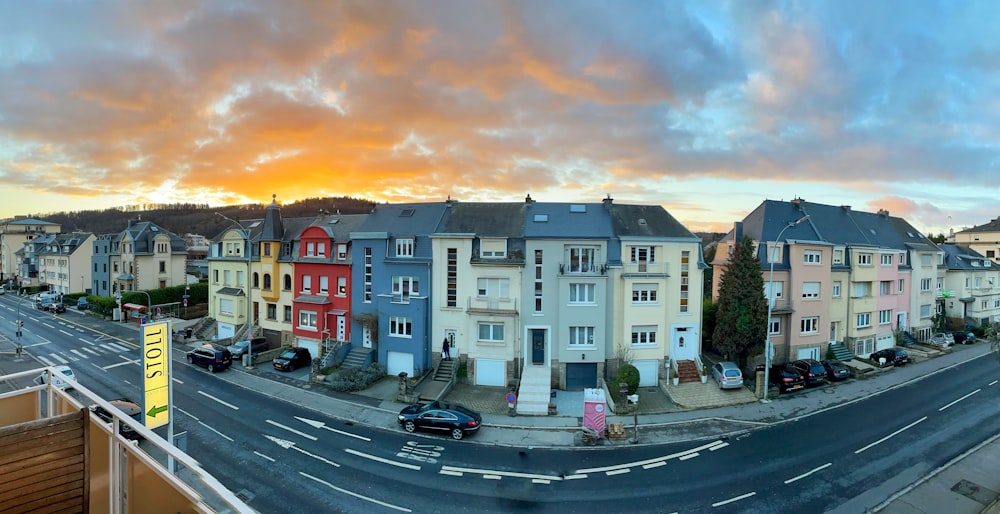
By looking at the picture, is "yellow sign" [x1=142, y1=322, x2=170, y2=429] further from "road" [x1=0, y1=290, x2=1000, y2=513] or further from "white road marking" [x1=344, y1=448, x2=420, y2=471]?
"white road marking" [x1=344, y1=448, x2=420, y2=471]

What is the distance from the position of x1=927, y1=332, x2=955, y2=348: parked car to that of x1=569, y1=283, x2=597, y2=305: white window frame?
38.4 metres

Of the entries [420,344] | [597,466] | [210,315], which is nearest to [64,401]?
[597,466]

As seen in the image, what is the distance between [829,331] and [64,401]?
46052mm

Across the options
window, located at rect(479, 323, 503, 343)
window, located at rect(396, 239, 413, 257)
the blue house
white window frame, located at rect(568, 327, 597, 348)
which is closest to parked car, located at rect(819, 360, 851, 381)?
white window frame, located at rect(568, 327, 597, 348)

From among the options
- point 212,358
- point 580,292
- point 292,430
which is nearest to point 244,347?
point 212,358

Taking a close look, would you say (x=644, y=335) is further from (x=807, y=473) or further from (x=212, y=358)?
(x=212, y=358)

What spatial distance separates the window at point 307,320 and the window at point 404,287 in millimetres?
8332

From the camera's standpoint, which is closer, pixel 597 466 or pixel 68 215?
pixel 597 466

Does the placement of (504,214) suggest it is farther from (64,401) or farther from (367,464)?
(64,401)

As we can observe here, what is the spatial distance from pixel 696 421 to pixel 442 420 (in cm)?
1408

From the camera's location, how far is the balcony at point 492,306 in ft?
98.1

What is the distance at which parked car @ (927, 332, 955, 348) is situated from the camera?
42.6 meters

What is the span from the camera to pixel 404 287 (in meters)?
32.7

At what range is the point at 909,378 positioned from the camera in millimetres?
32812
